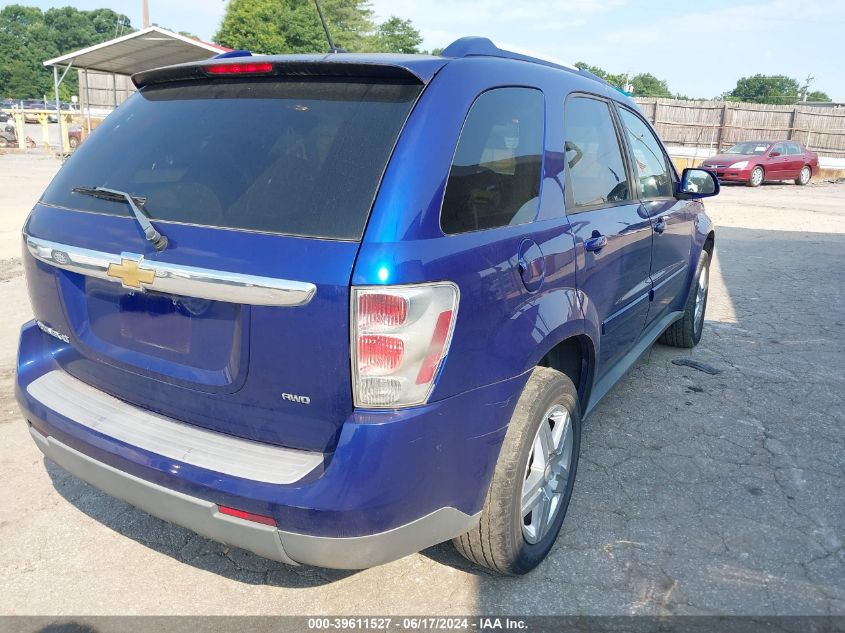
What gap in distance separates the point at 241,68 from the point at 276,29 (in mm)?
41784

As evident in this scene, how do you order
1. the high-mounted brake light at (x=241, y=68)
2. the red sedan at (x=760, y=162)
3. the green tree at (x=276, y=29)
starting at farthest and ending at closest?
the green tree at (x=276, y=29)
the red sedan at (x=760, y=162)
the high-mounted brake light at (x=241, y=68)

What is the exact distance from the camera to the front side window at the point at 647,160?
371 cm

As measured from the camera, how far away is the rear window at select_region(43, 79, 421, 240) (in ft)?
6.32

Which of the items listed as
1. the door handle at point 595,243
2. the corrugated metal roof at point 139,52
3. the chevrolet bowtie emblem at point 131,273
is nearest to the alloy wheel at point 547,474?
the door handle at point 595,243

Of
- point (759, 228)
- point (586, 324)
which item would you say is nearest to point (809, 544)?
point (586, 324)

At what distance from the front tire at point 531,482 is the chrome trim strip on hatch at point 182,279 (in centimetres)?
94

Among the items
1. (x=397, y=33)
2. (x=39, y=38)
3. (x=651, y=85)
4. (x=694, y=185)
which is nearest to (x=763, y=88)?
(x=651, y=85)

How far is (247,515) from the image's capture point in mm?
1917

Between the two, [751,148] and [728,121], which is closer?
[751,148]

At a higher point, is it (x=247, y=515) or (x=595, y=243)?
(x=595, y=243)

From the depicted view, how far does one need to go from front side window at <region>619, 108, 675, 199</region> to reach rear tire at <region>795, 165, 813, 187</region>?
2097 cm

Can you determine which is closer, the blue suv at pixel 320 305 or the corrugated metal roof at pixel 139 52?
the blue suv at pixel 320 305

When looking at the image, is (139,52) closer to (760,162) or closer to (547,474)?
(547,474)

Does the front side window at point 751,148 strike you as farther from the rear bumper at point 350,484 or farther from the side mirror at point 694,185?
the rear bumper at point 350,484
